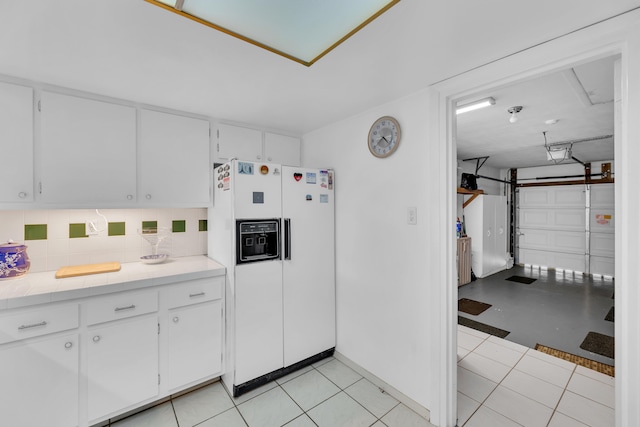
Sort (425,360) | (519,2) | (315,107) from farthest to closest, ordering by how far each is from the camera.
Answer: (315,107) → (425,360) → (519,2)

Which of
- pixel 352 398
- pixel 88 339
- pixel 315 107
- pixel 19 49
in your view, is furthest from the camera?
pixel 315 107

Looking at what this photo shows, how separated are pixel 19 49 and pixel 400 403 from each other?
10.7 ft

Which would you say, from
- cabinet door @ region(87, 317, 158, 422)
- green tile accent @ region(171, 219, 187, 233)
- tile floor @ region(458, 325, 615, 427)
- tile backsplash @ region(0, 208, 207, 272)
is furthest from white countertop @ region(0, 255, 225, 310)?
tile floor @ region(458, 325, 615, 427)

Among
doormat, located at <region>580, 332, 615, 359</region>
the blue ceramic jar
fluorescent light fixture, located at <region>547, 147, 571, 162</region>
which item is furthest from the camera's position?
fluorescent light fixture, located at <region>547, 147, 571, 162</region>

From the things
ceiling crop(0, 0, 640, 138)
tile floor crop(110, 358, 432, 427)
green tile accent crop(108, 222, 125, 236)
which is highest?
ceiling crop(0, 0, 640, 138)

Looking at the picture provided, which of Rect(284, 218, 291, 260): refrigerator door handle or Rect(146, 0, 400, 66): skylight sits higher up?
Rect(146, 0, 400, 66): skylight

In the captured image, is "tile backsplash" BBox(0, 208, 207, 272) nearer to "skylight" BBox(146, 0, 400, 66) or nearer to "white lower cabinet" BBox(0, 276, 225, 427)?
"white lower cabinet" BBox(0, 276, 225, 427)

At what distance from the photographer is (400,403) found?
2082mm

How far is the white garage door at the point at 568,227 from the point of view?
555cm

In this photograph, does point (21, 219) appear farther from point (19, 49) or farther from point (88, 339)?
point (19, 49)

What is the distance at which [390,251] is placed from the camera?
7.23ft

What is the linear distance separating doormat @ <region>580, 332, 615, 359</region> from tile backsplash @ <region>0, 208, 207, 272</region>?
419 centimetres

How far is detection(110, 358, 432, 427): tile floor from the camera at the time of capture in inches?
74.4

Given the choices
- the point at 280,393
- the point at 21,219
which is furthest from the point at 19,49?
the point at 280,393
